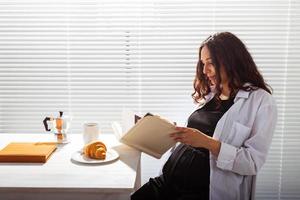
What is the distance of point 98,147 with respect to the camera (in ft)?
5.21

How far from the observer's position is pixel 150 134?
163 cm

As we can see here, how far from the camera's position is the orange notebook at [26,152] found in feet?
5.05

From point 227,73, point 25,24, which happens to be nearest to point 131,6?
point 25,24

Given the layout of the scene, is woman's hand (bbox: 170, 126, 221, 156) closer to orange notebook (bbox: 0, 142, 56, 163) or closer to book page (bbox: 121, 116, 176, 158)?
book page (bbox: 121, 116, 176, 158)

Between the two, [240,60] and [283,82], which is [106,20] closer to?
[240,60]

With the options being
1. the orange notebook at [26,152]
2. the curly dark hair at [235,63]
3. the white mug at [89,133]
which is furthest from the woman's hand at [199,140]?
the orange notebook at [26,152]

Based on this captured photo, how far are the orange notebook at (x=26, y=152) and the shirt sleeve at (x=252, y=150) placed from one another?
2.47 feet

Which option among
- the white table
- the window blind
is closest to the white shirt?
the white table

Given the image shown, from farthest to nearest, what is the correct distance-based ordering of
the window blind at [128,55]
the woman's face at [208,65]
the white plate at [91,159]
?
1. the window blind at [128,55]
2. the woman's face at [208,65]
3. the white plate at [91,159]

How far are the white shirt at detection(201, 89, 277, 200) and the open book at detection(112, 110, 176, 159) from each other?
0.75ft

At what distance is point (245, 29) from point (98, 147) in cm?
121

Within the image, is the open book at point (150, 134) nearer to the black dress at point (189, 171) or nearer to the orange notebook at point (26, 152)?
the black dress at point (189, 171)

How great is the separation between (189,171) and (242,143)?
273 mm

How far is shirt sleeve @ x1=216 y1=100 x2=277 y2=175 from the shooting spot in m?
1.54
